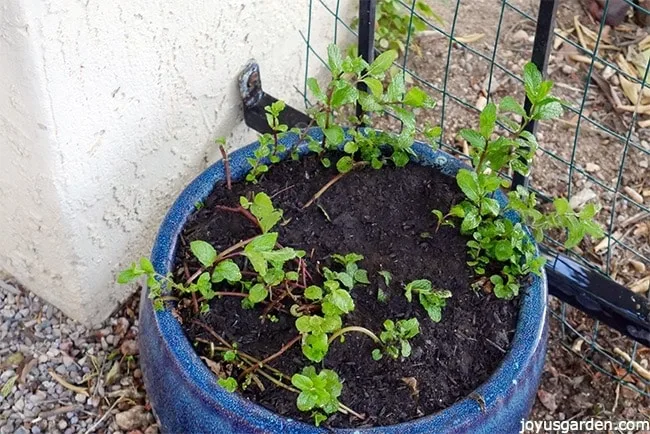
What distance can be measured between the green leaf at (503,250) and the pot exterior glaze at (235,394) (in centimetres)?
6

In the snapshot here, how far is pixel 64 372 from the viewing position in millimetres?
1785

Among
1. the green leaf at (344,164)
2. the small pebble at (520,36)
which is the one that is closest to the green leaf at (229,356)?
the green leaf at (344,164)

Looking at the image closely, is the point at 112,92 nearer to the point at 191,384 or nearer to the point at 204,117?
the point at 204,117

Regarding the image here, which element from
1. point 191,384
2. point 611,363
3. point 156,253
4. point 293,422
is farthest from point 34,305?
point 611,363

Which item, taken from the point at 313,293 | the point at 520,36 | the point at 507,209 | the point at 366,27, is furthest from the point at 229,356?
the point at 520,36

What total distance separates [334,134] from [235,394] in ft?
1.57

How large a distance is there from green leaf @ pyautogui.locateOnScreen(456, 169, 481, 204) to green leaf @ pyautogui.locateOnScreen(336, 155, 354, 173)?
0.21m

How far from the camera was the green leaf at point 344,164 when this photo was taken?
160cm

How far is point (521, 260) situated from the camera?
A: 150 centimetres

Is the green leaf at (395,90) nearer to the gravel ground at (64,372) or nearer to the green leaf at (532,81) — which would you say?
the green leaf at (532,81)

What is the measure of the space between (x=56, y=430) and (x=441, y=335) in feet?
2.50

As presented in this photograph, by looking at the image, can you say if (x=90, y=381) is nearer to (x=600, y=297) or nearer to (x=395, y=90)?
(x=395, y=90)

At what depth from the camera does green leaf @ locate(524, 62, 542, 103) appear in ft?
4.72

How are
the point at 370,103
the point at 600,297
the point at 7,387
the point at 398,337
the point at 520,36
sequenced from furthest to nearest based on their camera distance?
the point at 520,36, the point at 7,387, the point at 600,297, the point at 370,103, the point at 398,337
